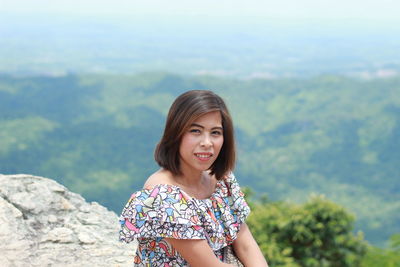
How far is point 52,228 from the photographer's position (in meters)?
3.82

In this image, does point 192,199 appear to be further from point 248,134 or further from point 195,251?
point 248,134

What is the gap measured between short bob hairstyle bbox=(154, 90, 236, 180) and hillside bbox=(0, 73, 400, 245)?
56.8 metres

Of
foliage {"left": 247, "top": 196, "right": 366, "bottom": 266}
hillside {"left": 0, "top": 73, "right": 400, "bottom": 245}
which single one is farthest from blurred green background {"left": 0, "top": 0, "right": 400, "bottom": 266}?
foliage {"left": 247, "top": 196, "right": 366, "bottom": 266}

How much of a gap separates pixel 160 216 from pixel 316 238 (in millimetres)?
9239

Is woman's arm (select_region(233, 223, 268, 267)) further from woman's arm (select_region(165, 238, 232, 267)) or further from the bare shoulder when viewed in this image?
the bare shoulder

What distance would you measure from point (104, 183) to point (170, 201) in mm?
69644

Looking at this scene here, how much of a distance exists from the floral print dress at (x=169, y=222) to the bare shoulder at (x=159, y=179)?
0.04 m

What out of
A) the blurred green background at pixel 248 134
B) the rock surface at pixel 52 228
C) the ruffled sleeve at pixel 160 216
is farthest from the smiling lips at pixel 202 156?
the blurred green background at pixel 248 134

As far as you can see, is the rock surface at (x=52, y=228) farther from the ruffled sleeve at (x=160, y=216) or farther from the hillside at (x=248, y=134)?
the hillside at (x=248, y=134)

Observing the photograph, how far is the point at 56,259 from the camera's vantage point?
349cm

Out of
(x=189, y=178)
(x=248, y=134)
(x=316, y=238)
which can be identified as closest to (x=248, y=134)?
(x=248, y=134)

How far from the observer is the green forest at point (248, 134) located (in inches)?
2822

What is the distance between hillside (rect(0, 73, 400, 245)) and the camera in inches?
2841

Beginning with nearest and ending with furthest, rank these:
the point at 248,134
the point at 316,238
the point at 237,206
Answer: the point at 237,206
the point at 316,238
the point at 248,134
